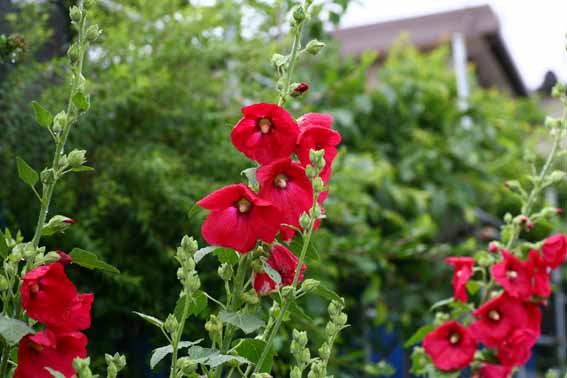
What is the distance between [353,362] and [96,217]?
3.27 feet

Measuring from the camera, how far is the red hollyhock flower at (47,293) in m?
0.94

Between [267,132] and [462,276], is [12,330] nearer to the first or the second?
[267,132]

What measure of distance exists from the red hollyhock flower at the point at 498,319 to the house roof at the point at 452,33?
4303 mm

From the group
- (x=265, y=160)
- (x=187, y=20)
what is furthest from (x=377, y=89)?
(x=265, y=160)

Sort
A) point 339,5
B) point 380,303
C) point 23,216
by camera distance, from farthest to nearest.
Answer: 1. point 380,303
2. point 339,5
3. point 23,216

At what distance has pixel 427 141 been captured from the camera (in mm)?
3523

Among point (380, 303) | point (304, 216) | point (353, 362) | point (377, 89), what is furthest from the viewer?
point (377, 89)

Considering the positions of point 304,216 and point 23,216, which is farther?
point 23,216

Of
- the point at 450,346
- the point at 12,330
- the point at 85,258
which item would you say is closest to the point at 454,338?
the point at 450,346

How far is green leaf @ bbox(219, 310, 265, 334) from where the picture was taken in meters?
0.94

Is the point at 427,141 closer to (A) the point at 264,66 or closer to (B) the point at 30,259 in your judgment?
(A) the point at 264,66

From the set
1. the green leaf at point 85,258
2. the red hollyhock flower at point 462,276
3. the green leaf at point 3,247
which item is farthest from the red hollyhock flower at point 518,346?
the green leaf at point 3,247

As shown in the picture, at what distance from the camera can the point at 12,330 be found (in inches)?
35.3

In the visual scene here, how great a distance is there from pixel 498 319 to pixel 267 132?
0.76 meters
